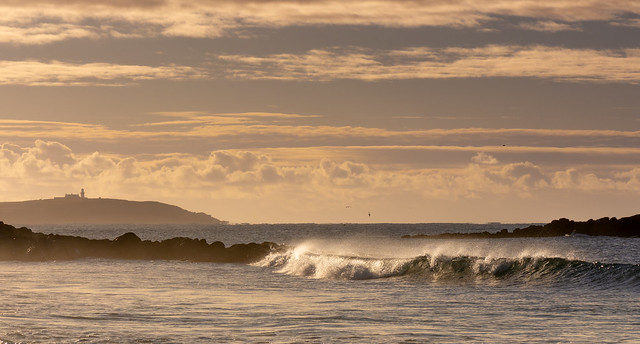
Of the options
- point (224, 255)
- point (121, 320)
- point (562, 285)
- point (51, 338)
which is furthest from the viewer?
point (224, 255)

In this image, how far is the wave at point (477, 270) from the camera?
37681 millimetres

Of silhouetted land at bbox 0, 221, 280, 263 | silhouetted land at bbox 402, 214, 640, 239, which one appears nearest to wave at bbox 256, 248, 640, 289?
silhouetted land at bbox 0, 221, 280, 263

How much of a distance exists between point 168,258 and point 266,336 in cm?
4651

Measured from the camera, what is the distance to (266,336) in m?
22.2

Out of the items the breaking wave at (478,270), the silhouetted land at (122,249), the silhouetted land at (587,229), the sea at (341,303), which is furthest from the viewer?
the silhouetted land at (587,229)

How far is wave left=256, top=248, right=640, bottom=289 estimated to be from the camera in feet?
124

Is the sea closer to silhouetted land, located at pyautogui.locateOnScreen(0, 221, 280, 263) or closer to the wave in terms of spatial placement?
the wave

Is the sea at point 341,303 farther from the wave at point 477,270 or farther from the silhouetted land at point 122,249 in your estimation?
the silhouetted land at point 122,249

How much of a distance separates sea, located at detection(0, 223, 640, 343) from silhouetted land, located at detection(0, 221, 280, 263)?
15.5 metres

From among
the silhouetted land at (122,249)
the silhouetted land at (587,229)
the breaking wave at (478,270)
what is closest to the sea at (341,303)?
the breaking wave at (478,270)

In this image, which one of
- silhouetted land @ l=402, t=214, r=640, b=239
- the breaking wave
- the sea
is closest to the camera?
the sea

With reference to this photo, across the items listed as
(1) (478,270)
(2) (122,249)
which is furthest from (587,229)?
(1) (478,270)

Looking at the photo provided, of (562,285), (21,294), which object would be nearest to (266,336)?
(21,294)

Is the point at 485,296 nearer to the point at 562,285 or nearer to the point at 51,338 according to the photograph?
the point at 562,285
